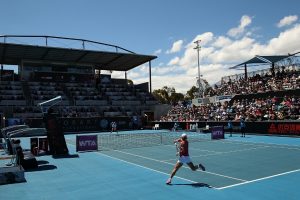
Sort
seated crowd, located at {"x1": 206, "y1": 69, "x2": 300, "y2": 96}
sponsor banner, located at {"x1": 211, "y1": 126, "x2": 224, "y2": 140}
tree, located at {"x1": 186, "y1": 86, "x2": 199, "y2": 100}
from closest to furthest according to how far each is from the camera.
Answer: sponsor banner, located at {"x1": 211, "y1": 126, "x2": 224, "y2": 140}, seated crowd, located at {"x1": 206, "y1": 69, "x2": 300, "y2": 96}, tree, located at {"x1": 186, "y1": 86, "x2": 199, "y2": 100}

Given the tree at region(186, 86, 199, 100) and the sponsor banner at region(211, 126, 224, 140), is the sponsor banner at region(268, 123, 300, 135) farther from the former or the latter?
the tree at region(186, 86, 199, 100)

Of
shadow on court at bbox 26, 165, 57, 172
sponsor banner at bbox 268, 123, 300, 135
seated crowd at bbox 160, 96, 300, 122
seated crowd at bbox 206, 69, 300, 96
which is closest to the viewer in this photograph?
shadow on court at bbox 26, 165, 57, 172

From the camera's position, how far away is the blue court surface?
34.9ft

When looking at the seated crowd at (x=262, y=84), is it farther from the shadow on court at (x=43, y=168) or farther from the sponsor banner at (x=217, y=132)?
the shadow on court at (x=43, y=168)

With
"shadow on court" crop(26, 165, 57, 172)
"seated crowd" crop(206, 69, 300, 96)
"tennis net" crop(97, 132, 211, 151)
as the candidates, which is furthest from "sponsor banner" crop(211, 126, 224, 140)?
"shadow on court" crop(26, 165, 57, 172)

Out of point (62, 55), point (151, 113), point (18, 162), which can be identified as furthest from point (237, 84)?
point (18, 162)

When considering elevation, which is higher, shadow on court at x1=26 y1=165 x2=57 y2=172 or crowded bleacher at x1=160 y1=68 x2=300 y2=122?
crowded bleacher at x1=160 y1=68 x2=300 y2=122

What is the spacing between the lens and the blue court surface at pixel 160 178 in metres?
10.6

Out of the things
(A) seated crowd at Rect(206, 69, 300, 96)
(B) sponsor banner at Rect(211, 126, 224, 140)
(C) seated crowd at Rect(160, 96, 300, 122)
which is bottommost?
(B) sponsor banner at Rect(211, 126, 224, 140)

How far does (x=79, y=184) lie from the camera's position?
1244 cm

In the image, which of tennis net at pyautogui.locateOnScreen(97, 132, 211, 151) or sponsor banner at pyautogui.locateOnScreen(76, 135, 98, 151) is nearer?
sponsor banner at pyautogui.locateOnScreen(76, 135, 98, 151)

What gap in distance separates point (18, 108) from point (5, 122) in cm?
464

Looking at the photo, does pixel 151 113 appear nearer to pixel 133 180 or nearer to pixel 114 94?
pixel 114 94

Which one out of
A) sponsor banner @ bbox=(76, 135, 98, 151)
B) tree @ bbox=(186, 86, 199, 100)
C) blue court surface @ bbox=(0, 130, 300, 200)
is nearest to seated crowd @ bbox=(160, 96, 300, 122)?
blue court surface @ bbox=(0, 130, 300, 200)
